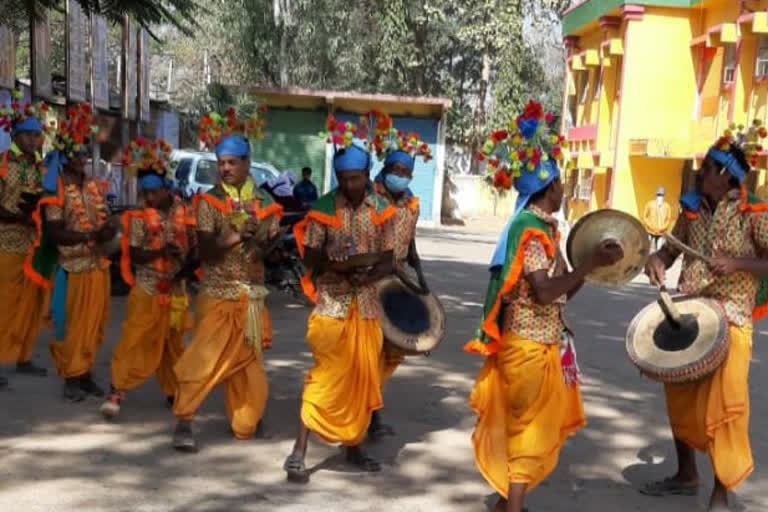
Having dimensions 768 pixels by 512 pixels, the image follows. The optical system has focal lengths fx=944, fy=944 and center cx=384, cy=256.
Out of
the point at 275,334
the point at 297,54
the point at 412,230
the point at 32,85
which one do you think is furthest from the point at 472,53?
the point at 412,230

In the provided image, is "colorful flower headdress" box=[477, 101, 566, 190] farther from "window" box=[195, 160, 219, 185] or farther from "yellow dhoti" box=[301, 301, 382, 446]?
"window" box=[195, 160, 219, 185]

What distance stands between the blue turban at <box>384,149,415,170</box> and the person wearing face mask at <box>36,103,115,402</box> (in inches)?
78.3

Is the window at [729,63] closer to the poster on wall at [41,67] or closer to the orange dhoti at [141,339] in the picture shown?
the poster on wall at [41,67]

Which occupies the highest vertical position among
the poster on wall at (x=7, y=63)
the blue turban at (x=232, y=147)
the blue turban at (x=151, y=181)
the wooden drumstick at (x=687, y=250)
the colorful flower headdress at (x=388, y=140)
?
the poster on wall at (x=7, y=63)

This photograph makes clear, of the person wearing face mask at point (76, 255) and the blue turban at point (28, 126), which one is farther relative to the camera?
the blue turban at point (28, 126)

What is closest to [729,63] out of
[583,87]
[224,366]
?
[583,87]

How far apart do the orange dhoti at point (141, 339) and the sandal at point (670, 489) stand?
3.14m

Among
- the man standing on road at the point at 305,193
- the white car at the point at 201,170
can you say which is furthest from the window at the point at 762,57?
the man standing on road at the point at 305,193

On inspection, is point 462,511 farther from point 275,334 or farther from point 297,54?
point 297,54

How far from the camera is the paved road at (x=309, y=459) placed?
187 inches

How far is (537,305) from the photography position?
4.27 metres

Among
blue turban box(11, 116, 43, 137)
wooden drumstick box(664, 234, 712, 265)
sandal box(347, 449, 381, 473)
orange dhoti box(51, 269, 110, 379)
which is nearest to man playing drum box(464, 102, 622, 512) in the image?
wooden drumstick box(664, 234, 712, 265)

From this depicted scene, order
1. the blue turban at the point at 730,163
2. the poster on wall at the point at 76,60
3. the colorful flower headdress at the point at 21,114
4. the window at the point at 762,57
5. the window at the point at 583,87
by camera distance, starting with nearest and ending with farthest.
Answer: the blue turban at the point at 730,163 < the colorful flower headdress at the point at 21,114 < the poster on wall at the point at 76,60 < the window at the point at 762,57 < the window at the point at 583,87

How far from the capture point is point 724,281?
476 cm
